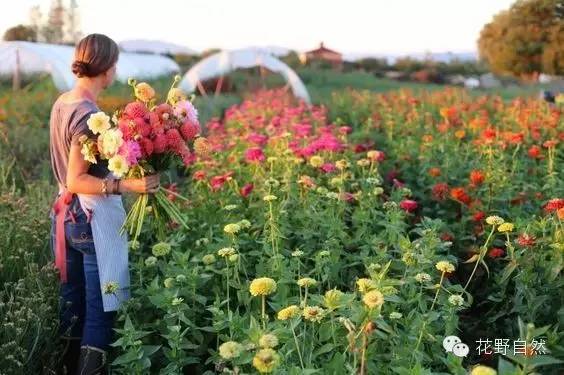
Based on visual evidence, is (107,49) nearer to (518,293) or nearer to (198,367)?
(198,367)

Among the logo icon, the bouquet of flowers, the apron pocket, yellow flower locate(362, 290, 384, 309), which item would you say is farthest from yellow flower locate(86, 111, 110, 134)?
the logo icon

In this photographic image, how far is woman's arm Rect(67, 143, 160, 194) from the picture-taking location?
8.48ft

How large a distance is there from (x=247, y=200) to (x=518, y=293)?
1.80 m

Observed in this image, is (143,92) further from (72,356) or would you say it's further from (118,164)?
(72,356)

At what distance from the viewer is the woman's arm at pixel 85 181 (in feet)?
8.48

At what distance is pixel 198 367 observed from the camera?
2.61 metres

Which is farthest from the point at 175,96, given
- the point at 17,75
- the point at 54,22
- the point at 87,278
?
the point at 54,22

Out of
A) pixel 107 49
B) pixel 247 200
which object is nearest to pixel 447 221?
pixel 247 200

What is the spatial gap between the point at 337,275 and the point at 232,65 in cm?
1282

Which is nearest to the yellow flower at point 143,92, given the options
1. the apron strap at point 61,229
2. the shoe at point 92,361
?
the apron strap at point 61,229

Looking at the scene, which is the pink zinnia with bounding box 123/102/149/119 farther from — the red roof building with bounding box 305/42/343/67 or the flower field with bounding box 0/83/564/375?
the red roof building with bounding box 305/42/343/67

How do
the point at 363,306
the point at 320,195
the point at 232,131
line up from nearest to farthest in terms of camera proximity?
the point at 363,306 < the point at 320,195 < the point at 232,131

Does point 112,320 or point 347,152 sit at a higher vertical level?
point 347,152

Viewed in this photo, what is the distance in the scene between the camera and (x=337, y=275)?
9.80 ft
